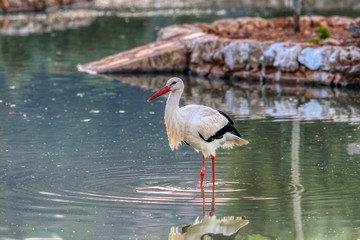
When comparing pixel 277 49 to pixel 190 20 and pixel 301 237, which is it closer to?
pixel 301 237

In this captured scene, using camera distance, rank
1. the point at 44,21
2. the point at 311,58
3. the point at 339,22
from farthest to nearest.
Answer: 1. the point at 44,21
2. the point at 339,22
3. the point at 311,58

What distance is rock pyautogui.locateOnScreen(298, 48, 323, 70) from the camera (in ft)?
58.3

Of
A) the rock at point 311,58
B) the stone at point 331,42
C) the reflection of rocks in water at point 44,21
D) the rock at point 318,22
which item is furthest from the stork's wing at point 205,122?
the reflection of rocks in water at point 44,21

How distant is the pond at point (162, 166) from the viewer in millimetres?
7707

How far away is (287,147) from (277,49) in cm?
745

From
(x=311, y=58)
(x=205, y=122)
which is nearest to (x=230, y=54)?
(x=311, y=58)

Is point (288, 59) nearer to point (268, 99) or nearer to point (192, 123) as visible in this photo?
point (268, 99)

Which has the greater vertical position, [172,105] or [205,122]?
[172,105]

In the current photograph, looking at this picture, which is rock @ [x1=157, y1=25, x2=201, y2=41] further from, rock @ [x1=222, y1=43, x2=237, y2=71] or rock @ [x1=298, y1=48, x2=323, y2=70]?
rock @ [x1=298, y1=48, x2=323, y2=70]

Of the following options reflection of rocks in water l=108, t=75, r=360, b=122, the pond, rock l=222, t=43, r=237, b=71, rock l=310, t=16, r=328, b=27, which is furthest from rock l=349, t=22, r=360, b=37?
rock l=310, t=16, r=328, b=27

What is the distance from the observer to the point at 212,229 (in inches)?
299

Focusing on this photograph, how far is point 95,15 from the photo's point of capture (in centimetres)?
4638

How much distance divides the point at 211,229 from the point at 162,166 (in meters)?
2.67

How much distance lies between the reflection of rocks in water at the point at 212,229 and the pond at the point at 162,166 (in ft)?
0.04
